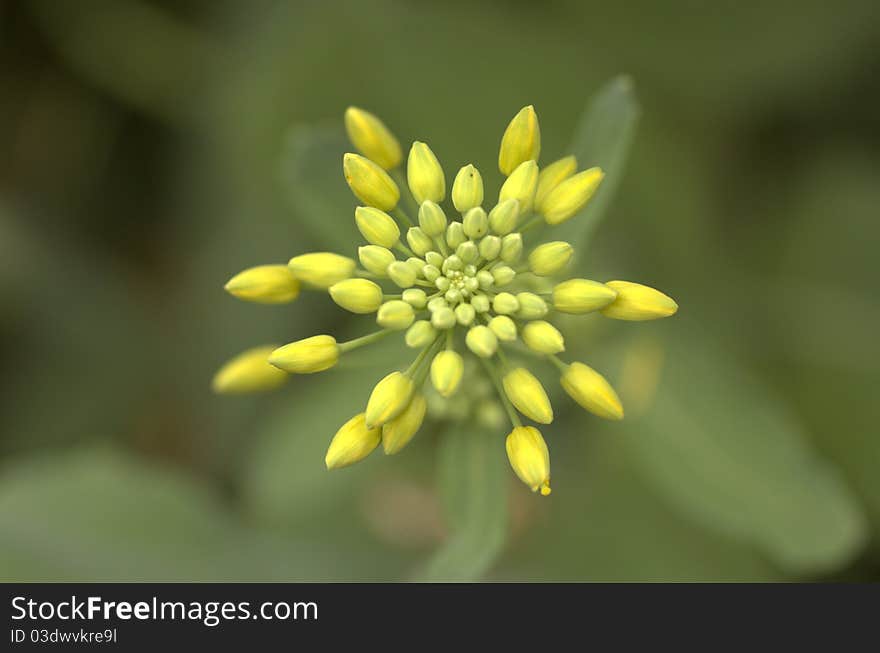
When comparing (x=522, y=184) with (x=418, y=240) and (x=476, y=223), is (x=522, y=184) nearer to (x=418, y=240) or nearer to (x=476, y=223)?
(x=476, y=223)

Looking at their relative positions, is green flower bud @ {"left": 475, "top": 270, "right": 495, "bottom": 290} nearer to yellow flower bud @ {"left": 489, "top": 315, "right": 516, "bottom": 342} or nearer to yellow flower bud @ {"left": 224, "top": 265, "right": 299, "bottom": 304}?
yellow flower bud @ {"left": 489, "top": 315, "right": 516, "bottom": 342}

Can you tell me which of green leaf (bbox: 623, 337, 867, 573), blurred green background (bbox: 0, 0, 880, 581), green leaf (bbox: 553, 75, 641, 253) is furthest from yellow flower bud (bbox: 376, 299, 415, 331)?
green leaf (bbox: 623, 337, 867, 573)

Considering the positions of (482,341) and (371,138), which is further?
Answer: (371,138)

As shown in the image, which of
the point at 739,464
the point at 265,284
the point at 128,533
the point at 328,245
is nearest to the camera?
the point at 265,284

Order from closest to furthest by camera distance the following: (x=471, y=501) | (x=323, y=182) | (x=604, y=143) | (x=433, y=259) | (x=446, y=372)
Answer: (x=446, y=372) → (x=433, y=259) → (x=604, y=143) → (x=471, y=501) → (x=323, y=182)

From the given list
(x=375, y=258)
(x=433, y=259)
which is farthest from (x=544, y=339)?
(x=375, y=258)
